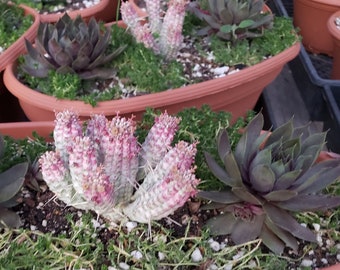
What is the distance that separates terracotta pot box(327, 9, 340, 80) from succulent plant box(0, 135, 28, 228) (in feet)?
4.06

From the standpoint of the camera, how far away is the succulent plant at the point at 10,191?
982 mm

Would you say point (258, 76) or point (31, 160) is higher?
point (31, 160)

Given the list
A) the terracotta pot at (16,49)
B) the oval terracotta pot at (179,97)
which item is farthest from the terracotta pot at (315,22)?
the terracotta pot at (16,49)

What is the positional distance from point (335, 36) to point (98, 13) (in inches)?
33.6

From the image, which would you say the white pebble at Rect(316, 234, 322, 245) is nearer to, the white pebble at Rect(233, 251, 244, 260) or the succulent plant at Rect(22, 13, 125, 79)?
the white pebble at Rect(233, 251, 244, 260)

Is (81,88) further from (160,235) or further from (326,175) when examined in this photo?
(326,175)

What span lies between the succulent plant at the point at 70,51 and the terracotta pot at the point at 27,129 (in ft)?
0.73

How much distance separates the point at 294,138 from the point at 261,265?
0.84 feet

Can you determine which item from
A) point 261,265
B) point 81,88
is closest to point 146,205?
point 261,265

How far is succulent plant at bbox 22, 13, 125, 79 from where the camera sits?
1.38 metres

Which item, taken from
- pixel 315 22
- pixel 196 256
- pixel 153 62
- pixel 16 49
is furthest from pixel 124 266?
pixel 315 22

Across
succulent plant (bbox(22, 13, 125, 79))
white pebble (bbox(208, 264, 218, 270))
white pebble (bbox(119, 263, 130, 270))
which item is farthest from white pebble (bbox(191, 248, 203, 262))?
succulent plant (bbox(22, 13, 125, 79))

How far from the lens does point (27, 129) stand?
123cm

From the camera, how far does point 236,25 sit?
162 centimetres
